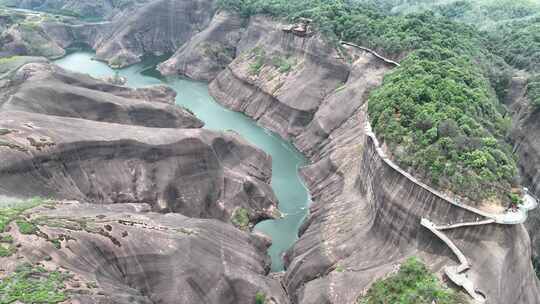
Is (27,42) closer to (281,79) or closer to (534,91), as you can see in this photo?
(281,79)

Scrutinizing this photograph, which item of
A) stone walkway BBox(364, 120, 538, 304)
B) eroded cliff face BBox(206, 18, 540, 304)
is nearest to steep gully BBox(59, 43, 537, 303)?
stone walkway BBox(364, 120, 538, 304)

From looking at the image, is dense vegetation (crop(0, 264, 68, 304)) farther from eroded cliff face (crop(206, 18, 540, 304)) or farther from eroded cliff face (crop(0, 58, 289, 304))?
eroded cliff face (crop(206, 18, 540, 304))

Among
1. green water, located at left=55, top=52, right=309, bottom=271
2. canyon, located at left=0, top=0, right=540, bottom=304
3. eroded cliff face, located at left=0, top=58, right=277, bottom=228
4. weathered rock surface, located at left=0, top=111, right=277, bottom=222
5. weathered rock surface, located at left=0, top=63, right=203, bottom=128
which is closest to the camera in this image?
canyon, located at left=0, top=0, right=540, bottom=304

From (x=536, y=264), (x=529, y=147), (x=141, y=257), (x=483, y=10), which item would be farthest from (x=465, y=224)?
(x=483, y=10)

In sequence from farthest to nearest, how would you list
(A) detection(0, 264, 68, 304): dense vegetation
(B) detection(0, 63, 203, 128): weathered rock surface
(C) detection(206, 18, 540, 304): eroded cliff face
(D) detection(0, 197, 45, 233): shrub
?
(B) detection(0, 63, 203, 128): weathered rock surface, (C) detection(206, 18, 540, 304): eroded cliff face, (D) detection(0, 197, 45, 233): shrub, (A) detection(0, 264, 68, 304): dense vegetation

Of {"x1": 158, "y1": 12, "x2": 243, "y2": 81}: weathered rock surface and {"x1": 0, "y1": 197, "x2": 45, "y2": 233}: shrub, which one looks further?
{"x1": 158, "y1": 12, "x2": 243, "y2": 81}: weathered rock surface

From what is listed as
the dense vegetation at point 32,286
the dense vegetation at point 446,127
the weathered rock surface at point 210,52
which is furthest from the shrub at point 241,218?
the weathered rock surface at point 210,52

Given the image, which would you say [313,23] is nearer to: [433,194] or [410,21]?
[410,21]
